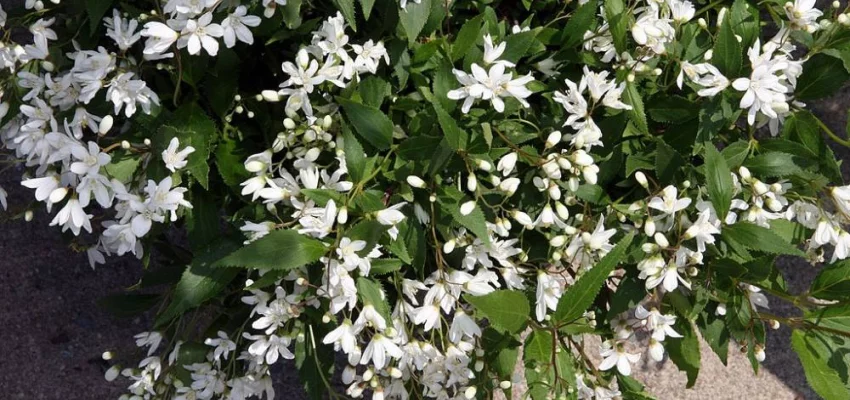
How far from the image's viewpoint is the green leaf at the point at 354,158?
144 centimetres

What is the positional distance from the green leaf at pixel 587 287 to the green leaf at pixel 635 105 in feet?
0.89

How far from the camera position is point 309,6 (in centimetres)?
165

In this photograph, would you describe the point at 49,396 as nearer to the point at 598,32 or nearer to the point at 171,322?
the point at 171,322

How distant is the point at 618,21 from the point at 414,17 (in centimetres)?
44

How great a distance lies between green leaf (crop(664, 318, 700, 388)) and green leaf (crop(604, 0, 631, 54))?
678mm

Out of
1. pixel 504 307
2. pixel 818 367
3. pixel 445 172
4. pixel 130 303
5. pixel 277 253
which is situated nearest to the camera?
pixel 277 253

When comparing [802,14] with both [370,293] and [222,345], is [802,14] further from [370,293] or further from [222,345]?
[222,345]

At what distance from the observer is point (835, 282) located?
1592 mm

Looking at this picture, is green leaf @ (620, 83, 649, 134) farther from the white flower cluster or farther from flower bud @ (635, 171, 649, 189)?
the white flower cluster

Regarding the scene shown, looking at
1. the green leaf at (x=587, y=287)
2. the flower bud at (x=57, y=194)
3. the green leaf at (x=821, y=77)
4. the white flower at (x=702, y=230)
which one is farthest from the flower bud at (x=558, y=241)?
the flower bud at (x=57, y=194)

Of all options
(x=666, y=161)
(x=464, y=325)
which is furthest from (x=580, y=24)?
(x=464, y=325)

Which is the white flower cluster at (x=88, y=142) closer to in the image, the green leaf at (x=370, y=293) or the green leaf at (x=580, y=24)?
the green leaf at (x=370, y=293)

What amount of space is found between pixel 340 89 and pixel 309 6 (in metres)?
0.21

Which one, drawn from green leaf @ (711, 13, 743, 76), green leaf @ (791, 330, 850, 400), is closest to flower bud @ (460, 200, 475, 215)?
green leaf @ (711, 13, 743, 76)
